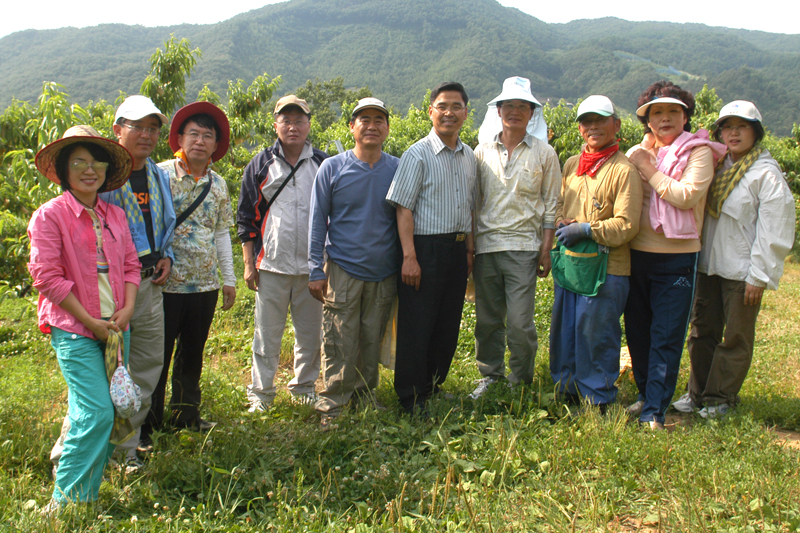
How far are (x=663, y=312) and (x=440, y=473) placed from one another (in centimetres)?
180

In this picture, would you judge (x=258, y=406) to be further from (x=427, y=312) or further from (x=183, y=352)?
(x=427, y=312)

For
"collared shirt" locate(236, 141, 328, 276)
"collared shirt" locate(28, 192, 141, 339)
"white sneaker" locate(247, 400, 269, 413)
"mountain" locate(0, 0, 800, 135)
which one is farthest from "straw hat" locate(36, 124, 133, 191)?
"mountain" locate(0, 0, 800, 135)

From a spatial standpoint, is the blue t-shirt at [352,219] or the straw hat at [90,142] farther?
the blue t-shirt at [352,219]

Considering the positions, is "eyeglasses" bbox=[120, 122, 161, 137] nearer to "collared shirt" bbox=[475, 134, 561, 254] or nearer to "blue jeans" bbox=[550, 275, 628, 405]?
"collared shirt" bbox=[475, 134, 561, 254]

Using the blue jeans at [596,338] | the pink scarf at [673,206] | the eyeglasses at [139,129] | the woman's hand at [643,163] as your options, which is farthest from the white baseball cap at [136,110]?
the pink scarf at [673,206]

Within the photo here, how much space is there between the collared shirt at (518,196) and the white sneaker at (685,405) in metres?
1.53

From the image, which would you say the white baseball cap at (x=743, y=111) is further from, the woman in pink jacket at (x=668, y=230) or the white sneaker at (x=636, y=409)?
the white sneaker at (x=636, y=409)

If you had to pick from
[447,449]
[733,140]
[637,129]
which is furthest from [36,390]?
[637,129]

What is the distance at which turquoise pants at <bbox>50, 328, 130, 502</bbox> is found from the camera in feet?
8.09

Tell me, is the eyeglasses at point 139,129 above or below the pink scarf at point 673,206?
above

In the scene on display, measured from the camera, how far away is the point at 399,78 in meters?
89.0

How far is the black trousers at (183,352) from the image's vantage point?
336 centimetres

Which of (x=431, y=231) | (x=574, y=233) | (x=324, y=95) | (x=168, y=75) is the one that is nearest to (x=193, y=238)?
(x=431, y=231)

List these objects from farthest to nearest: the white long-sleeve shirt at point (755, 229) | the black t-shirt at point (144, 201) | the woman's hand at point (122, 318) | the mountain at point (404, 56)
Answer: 1. the mountain at point (404, 56)
2. the white long-sleeve shirt at point (755, 229)
3. the black t-shirt at point (144, 201)
4. the woman's hand at point (122, 318)
